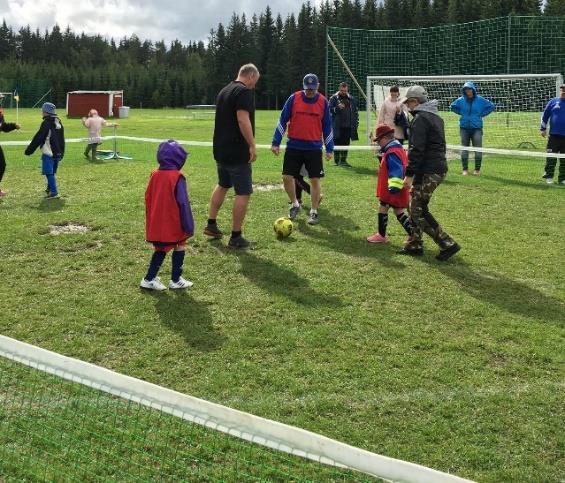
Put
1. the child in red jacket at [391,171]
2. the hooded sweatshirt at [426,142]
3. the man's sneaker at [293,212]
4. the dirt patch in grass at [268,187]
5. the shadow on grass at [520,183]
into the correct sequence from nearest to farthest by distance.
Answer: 1. the hooded sweatshirt at [426,142]
2. the child in red jacket at [391,171]
3. the man's sneaker at [293,212]
4. the dirt patch in grass at [268,187]
5. the shadow on grass at [520,183]

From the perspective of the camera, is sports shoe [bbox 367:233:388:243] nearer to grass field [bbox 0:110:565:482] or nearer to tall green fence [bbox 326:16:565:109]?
grass field [bbox 0:110:565:482]

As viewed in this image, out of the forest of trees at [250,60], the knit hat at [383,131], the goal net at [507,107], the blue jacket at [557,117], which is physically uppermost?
the forest of trees at [250,60]

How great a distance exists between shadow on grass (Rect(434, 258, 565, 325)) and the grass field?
20 millimetres

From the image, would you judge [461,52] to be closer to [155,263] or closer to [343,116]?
[343,116]

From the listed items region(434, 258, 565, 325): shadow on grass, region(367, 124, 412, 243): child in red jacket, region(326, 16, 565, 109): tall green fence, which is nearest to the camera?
region(434, 258, 565, 325): shadow on grass

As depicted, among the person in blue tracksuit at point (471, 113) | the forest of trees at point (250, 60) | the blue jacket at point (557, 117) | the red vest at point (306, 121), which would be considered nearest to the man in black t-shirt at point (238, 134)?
the red vest at point (306, 121)

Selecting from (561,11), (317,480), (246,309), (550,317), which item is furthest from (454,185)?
(561,11)

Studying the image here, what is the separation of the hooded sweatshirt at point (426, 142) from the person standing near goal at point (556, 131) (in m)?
6.94

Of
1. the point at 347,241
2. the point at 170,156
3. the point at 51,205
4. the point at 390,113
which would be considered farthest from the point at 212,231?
the point at 390,113

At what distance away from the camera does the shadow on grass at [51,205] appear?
31.0ft

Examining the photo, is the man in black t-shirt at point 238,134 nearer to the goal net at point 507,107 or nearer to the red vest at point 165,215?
the red vest at point 165,215

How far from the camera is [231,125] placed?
7273mm

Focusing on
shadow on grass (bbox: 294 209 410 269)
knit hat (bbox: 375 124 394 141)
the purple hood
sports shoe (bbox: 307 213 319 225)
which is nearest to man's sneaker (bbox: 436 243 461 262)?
shadow on grass (bbox: 294 209 410 269)

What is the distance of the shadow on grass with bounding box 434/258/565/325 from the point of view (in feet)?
18.3
